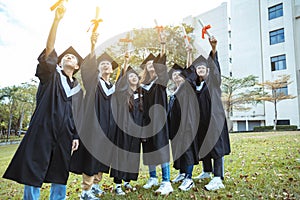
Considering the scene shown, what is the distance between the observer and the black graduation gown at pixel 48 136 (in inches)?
89.6

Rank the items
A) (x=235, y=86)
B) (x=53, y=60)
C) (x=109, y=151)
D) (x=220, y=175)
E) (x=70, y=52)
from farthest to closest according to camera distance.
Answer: (x=235, y=86) < (x=220, y=175) < (x=109, y=151) < (x=70, y=52) < (x=53, y=60)

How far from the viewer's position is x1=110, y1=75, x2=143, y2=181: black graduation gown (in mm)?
3393

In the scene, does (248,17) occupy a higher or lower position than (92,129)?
higher

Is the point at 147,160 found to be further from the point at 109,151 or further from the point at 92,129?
the point at 92,129

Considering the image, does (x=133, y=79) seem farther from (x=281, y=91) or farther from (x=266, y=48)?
(x=266, y=48)

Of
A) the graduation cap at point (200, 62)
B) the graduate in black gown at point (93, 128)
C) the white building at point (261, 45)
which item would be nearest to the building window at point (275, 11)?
the white building at point (261, 45)

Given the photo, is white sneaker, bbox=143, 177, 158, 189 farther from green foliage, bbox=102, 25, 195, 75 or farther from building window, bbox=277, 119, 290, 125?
building window, bbox=277, 119, 290, 125

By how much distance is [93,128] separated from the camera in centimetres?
308

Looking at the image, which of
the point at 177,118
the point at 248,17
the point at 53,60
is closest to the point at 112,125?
the point at 177,118

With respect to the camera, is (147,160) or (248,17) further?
(248,17)

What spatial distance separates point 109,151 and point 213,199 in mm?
1431

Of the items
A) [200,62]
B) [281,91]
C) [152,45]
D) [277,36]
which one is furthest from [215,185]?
[277,36]

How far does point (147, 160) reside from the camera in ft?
11.8

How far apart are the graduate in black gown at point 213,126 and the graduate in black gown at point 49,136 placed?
6.10ft
